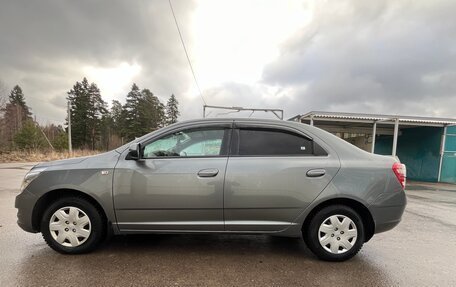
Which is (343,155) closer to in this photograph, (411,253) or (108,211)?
(411,253)

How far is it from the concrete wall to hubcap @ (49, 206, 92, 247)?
20717mm

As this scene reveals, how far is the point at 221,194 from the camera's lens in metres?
3.05

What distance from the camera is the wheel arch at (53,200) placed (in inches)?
124

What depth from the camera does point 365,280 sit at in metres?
2.77

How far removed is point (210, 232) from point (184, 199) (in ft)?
1.72

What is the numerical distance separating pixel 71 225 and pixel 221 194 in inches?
72.7

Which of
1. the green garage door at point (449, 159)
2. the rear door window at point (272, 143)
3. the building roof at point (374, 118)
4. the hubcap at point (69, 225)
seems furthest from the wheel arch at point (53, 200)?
the green garage door at point (449, 159)

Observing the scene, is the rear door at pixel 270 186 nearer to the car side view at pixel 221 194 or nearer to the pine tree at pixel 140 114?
the car side view at pixel 221 194

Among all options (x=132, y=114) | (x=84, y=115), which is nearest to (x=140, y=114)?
(x=132, y=114)

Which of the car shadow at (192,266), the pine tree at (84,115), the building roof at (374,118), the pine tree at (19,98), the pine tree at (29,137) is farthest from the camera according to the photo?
the pine tree at (19,98)

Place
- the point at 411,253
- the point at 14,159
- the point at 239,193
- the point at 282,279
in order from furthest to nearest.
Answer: the point at 14,159 < the point at 411,253 < the point at 239,193 < the point at 282,279

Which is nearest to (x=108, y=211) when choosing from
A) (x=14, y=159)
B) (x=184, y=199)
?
(x=184, y=199)

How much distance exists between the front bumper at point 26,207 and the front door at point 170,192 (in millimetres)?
1014

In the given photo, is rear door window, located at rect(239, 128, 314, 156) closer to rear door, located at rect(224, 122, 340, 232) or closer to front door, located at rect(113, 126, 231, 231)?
rear door, located at rect(224, 122, 340, 232)
